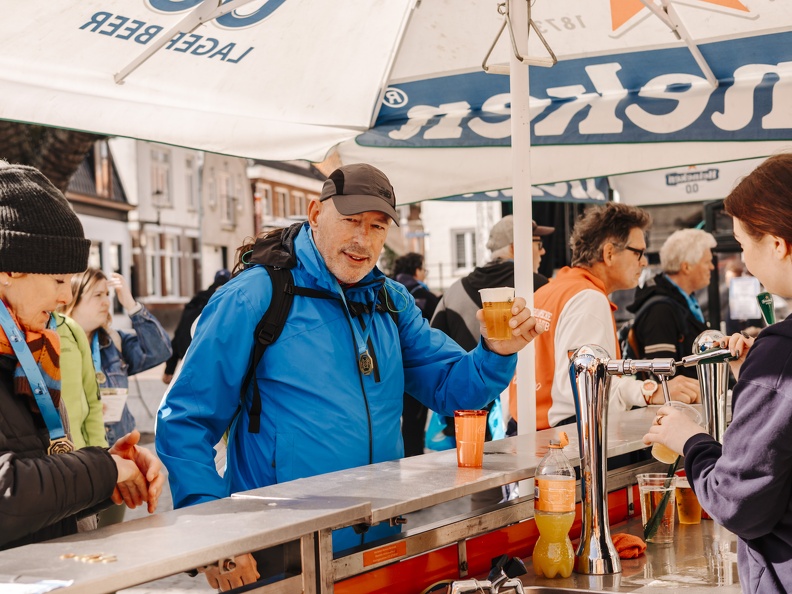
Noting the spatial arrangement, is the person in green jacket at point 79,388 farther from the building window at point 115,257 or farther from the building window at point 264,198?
the building window at point 264,198

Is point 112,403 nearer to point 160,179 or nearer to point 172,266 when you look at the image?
point 160,179

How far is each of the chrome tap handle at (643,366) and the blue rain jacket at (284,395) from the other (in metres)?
0.79

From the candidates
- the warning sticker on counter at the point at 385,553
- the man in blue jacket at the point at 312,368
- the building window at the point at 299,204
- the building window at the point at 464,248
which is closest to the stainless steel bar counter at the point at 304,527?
the warning sticker on counter at the point at 385,553

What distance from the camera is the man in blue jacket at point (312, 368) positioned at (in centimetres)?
283

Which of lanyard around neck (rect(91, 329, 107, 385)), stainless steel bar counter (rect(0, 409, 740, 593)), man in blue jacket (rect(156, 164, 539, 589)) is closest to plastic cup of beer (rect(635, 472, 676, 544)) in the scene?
stainless steel bar counter (rect(0, 409, 740, 593))

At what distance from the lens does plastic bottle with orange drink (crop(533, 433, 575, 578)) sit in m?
2.62

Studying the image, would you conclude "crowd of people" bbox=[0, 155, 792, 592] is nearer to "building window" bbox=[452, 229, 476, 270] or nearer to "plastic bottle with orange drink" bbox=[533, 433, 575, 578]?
"plastic bottle with orange drink" bbox=[533, 433, 575, 578]

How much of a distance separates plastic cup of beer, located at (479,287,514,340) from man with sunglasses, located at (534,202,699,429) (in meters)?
1.05

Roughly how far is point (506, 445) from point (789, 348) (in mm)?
1461

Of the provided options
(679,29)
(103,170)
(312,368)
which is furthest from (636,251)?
(103,170)

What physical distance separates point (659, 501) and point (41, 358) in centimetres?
201

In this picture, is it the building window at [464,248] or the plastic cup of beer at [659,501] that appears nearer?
the plastic cup of beer at [659,501]

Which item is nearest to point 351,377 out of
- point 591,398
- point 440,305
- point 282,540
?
point 591,398

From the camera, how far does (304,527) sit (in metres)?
2.04
